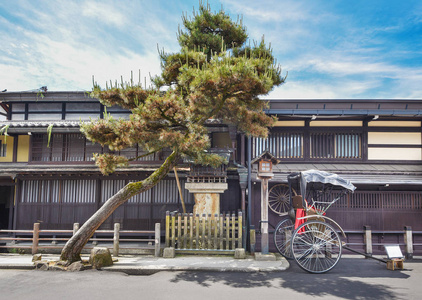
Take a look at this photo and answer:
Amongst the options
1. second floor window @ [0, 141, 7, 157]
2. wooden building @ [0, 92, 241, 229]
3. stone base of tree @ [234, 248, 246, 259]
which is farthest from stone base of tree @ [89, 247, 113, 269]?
second floor window @ [0, 141, 7, 157]

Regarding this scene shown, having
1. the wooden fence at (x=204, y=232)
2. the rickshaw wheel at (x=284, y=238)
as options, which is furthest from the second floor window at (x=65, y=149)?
the rickshaw wheel at (x=284, y=238)

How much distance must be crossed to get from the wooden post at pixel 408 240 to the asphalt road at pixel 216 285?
1.89 m

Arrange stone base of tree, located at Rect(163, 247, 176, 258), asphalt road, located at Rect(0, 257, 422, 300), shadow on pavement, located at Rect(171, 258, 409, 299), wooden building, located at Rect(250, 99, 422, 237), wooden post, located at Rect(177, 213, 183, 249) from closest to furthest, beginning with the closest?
asphalt road, located at Rect(0, 257, 422, 300) < shadow on pavement, located at Rect(171, 258, 409, 299) < stone base of tree, located at Rect(163, 247, 176, 258) < wooden post, located at Rect(177, 213, 183, 249) < wooden building, located at Rect(250, 99, 422, 237)

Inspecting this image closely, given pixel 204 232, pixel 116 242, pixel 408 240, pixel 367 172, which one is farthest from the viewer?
pixel 367 172

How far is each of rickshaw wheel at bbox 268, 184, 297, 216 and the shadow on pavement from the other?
3001mm

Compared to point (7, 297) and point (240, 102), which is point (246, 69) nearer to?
point (240, 102)

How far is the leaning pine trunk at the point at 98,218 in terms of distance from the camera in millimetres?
8727

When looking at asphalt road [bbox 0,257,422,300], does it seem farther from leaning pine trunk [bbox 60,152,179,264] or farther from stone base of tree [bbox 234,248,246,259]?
stone base of tree [bbox 234,248,246,259]

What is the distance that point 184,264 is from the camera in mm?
8680

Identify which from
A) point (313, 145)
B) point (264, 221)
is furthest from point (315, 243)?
point (313, 145)

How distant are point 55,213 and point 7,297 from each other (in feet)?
21.5

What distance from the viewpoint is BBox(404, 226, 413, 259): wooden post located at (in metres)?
10.3

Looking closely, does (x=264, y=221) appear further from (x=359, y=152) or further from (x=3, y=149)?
(x=3, y=149)

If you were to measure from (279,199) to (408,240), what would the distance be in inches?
178
